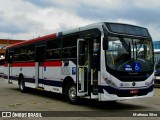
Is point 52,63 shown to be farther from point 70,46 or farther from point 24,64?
point 24,64

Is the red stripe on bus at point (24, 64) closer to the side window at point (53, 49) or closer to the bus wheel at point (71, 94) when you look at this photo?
the side window at point (53, 49)

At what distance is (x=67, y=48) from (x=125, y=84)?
345cm

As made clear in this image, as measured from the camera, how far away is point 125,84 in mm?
11727

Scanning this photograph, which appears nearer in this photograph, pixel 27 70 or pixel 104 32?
pixel 104 32

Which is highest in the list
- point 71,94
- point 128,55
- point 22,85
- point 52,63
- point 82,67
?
point 128,55

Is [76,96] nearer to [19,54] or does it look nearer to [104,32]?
[104,32]

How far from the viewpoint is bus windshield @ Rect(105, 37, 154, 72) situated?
11.6 metres

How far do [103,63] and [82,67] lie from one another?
1.46 m

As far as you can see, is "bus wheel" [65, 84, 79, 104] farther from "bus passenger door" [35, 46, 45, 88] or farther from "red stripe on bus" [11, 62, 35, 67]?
"red stripe on bus" [11, 62, 35, 67]

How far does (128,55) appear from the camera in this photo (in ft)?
39.2

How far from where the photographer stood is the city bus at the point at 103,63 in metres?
11.6

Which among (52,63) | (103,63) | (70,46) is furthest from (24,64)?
(103,63)

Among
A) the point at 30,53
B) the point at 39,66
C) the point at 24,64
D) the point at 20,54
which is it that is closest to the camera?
the point at 39,66

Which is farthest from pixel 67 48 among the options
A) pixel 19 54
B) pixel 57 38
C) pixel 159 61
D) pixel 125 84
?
pixel 159 61
